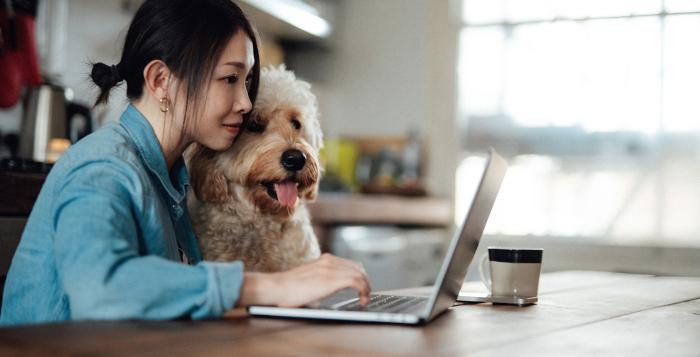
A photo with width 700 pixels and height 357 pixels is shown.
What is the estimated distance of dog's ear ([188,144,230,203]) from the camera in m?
1.65

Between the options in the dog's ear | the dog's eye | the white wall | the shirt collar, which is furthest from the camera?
the white wall

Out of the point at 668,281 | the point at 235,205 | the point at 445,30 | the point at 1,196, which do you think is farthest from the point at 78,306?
the point at 445,30

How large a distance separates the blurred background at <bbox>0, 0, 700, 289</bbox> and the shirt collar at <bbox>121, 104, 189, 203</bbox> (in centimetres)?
220

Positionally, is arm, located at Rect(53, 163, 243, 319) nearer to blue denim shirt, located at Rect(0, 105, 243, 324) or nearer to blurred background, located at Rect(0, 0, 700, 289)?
blue denim shirt, located at Rect(0, 105, 243, 324)

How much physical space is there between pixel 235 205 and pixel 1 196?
0.62 metres

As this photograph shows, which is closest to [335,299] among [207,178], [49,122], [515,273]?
[515,273]

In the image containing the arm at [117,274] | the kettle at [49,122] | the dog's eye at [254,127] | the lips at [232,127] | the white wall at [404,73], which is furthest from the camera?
the white wall at [404,73]

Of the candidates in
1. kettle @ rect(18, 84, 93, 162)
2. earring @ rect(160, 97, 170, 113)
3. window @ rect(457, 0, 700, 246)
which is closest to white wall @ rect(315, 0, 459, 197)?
window @ rect(457, 0, 700, 246)

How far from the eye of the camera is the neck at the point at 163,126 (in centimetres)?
135

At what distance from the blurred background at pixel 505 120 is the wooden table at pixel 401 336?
2.45 metres

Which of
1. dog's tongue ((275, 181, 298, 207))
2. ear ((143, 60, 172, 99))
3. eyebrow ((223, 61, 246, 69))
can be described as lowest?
dog's tongue ((275, 181, 298, 207))

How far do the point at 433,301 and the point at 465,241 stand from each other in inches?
4.8

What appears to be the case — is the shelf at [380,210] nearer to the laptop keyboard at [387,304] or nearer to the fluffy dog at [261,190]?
the fluffy dog at [261,190]

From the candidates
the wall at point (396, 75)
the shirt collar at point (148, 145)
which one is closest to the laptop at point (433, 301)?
the shirt collar at point (148, 145)
